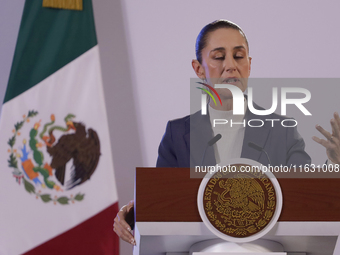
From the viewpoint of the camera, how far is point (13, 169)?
2691mm

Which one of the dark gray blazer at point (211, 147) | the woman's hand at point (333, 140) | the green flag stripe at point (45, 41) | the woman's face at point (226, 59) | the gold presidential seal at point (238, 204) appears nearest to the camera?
the gold presidential seal at point (238, 204)

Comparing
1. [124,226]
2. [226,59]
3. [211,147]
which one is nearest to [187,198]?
[124,226]

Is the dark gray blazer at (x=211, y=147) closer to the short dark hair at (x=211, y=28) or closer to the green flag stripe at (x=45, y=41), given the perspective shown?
the short dark hair at (x=211, y=28)

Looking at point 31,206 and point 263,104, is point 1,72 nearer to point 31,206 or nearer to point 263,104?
point 31,206

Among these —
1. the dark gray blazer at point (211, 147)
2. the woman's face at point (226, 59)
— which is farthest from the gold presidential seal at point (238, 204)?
the woman's face at point (226, 59)

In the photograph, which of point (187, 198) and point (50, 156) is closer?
point (187, 198)

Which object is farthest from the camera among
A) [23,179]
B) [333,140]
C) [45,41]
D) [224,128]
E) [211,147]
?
[45,41]

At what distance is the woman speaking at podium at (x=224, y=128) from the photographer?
69.3 inches

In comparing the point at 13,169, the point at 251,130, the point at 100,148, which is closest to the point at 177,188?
the point at 251,130

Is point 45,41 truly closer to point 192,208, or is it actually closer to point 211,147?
point 211,147

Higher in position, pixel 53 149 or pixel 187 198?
pixel 187 198

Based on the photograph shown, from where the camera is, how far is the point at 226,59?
2.00 m

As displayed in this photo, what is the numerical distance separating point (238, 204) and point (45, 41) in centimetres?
220

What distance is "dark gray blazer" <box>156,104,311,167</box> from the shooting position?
1.74m
